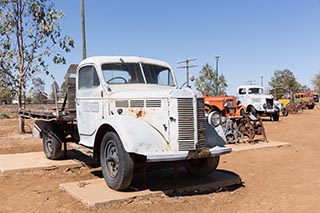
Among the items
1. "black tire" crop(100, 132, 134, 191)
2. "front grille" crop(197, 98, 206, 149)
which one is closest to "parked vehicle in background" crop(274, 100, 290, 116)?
"front grille" crop(197, 98, 206, 149)

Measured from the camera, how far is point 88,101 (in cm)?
661

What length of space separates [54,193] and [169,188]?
6.11 ft

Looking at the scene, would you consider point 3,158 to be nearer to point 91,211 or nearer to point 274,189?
point 91,211

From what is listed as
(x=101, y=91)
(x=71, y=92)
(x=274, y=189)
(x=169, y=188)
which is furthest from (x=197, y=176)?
(x=71, y=92)

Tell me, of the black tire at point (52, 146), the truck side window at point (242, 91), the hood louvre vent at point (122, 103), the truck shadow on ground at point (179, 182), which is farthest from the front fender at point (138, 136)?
the truck side window at point (242, 91)

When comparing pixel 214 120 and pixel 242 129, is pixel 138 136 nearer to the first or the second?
pixel 214 120

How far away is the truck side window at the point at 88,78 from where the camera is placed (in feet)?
21.1

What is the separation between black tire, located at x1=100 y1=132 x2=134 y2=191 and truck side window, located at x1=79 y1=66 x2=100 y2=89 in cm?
132

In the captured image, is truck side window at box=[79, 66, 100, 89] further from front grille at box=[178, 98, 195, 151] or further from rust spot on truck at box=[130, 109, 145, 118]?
front grille at box=[178, 98, 195, 151]

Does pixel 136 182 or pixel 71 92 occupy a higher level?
pixel 71 92

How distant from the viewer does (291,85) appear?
184 ft

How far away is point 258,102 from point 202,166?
666 inches

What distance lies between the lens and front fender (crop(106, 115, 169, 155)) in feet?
16.0

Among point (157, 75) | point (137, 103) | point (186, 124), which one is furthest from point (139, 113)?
point (157, 75)
